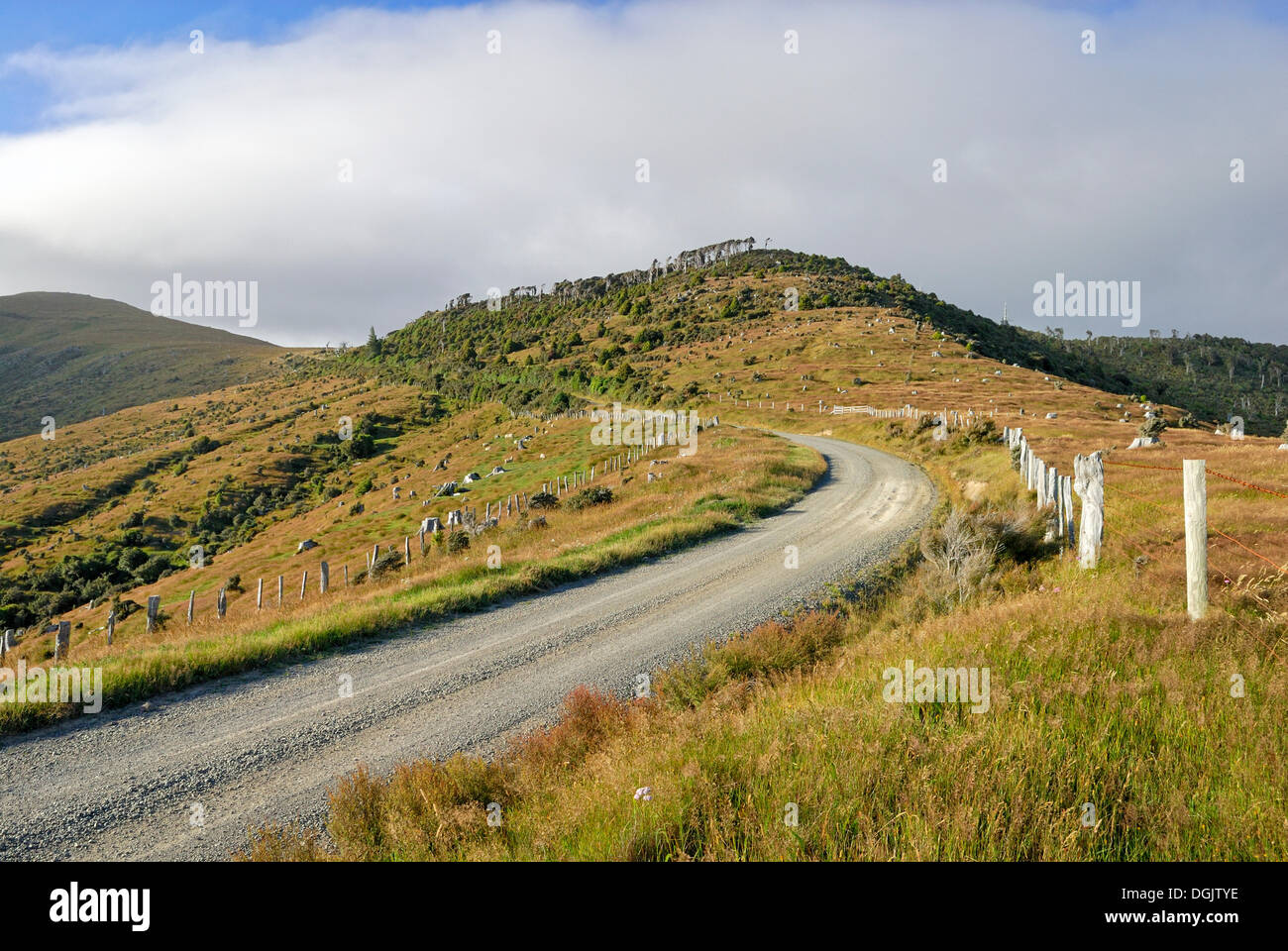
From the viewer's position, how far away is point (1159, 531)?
10.8 metres

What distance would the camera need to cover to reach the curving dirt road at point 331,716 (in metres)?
5.82

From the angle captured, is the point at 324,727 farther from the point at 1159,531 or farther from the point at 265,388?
the point at 265,388

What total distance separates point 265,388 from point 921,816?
172 m

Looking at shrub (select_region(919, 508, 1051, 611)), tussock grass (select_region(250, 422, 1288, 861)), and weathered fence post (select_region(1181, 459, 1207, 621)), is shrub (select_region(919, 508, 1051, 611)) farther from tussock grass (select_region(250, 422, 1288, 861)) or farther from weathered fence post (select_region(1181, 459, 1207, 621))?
weathered fence post (select_region(1181, 459, 1207, 621))

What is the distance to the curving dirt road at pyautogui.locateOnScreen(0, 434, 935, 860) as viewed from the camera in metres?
5.82

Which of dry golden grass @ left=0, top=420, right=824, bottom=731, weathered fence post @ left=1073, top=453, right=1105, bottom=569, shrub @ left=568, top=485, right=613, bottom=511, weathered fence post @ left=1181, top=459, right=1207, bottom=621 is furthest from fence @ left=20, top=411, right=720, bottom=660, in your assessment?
weathered fence post @ left=1181, top=459, right=1207, bottom=621

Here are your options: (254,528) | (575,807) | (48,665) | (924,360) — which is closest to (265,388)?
(254,528)

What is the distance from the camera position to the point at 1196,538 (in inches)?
273

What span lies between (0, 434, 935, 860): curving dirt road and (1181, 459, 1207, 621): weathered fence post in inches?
246

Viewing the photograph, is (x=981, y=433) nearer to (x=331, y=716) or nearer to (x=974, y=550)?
(x=974, y=550)

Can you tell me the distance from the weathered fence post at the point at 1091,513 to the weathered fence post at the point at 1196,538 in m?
3.09

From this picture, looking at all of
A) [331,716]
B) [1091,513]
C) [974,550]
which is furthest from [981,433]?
[331,716]

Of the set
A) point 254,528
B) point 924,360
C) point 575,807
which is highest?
point 924,360

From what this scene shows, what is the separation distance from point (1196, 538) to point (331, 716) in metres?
10.6
